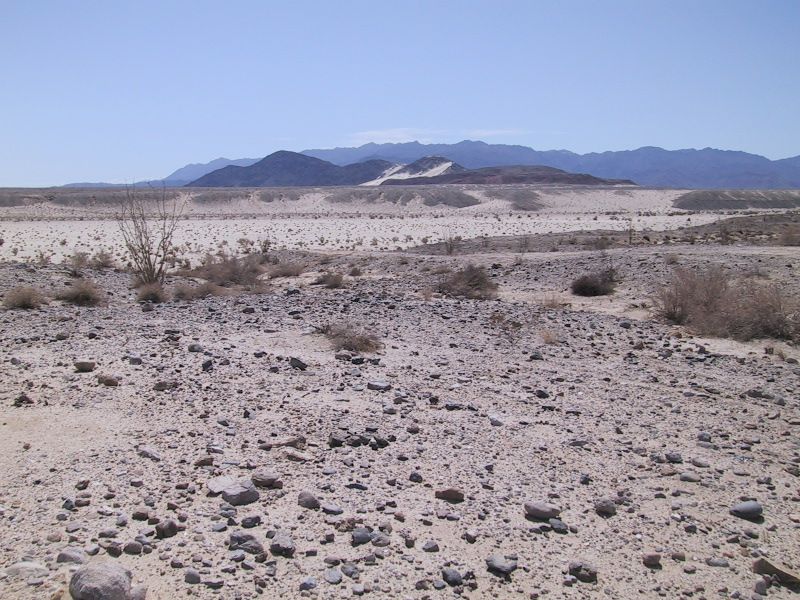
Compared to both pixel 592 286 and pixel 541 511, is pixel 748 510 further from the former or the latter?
pixel 592 286

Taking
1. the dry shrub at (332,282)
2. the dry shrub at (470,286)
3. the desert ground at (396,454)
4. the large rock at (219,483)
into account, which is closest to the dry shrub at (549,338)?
the desert ground at (396,454)

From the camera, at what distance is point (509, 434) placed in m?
7.11

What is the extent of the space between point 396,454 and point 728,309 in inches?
347

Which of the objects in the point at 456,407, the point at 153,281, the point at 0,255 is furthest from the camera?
the point at 0,255

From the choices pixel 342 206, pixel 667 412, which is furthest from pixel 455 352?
pixel 342 206

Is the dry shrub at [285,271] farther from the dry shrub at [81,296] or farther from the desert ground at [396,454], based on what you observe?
the desert ground at [396,454]

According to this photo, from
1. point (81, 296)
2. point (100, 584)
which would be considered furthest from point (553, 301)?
point (100, 584)

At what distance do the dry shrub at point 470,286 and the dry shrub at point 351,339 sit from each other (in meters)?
6.12

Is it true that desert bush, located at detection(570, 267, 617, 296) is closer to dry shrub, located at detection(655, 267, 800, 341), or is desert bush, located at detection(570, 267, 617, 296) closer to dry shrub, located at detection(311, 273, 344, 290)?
dry shrub, located at detection(655, 267, 800, 341)

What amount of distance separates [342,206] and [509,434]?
79.4 meters

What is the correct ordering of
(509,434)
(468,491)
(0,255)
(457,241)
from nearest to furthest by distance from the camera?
1. (468,491)
2. (509,434)
3. (0,255)
4. (457,241)

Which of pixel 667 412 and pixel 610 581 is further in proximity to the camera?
pixel 667 412

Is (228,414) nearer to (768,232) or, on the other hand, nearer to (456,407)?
(456,407)

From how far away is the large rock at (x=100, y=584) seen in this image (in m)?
4.00
